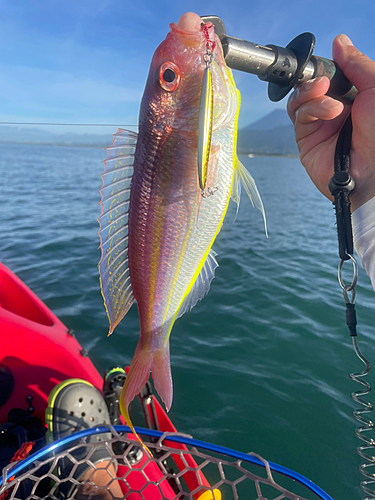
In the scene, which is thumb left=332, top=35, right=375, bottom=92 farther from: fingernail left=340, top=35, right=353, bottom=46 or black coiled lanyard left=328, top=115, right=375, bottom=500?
black coiled lanyard left=328, top=115, right=375, bottom=500

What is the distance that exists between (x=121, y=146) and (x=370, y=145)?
1.62 metres

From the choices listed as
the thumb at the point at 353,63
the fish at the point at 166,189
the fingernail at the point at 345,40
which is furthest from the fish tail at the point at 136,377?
the fingernail at the point at 345,40

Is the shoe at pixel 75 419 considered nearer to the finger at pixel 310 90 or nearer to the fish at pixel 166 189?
the fish at pixel 166 189

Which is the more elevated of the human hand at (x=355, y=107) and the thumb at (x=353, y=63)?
the thumb at (x=353, y=63)

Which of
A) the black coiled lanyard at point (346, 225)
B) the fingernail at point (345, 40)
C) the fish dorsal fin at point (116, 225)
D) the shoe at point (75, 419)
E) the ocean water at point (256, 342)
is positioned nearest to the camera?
the fish dorsal fin at point (116, 225)

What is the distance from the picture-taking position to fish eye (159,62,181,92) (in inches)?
49.0

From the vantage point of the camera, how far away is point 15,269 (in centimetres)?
775

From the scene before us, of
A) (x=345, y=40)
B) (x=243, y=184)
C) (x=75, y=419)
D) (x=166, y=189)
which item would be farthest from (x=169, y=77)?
(x=75, y=419)

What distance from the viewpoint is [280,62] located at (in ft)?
4.76

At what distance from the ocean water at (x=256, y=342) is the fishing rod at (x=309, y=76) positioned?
247 cm

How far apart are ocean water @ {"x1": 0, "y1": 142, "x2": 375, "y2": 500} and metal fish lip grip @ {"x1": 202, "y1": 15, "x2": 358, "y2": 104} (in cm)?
396

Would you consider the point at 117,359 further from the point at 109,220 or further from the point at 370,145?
the point at 370,145

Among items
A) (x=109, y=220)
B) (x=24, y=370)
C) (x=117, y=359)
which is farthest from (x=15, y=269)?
(x=109, y=220)

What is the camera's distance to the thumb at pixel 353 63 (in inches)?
70.4
